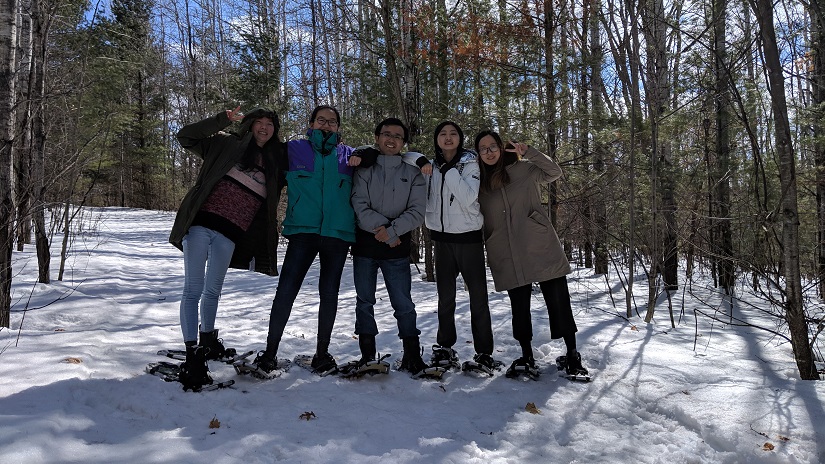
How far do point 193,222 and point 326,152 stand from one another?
95 centimetres

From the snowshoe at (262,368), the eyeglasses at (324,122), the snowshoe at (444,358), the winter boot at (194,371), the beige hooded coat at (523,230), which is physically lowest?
the snowshoe at (444,358)

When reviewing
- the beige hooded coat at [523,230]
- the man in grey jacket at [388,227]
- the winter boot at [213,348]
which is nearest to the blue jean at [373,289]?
the man in grey jacket at [388,227]

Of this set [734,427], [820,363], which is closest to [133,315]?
[734,427]

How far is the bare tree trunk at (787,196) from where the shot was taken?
119 inches

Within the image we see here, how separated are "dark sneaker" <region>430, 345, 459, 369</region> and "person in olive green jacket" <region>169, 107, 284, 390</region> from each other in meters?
1.30

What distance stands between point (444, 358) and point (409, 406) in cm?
69

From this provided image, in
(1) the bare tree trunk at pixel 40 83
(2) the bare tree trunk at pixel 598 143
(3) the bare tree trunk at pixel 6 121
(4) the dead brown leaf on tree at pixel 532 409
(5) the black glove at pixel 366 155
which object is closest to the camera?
(4) the dead brown leaf on tree at pixel 532 409

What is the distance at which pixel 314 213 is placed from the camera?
10.3 ft

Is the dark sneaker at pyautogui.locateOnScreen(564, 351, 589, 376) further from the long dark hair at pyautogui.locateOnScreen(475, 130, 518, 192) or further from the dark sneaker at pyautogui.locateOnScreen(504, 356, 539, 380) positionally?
the long dark hair at pyautogui.locateOnScreen(475, 130, 518, 192)

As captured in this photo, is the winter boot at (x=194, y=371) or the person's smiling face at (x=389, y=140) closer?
the winter boot at (x=194, y=371)

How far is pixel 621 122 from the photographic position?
6.85 m

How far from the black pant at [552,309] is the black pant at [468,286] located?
212 mm

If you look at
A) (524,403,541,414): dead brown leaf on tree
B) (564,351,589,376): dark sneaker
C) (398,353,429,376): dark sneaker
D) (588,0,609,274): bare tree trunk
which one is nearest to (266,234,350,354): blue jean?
(398,353,429,376): dark sneaker

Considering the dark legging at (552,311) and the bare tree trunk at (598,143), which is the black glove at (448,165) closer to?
the dark legging at (552,311)
